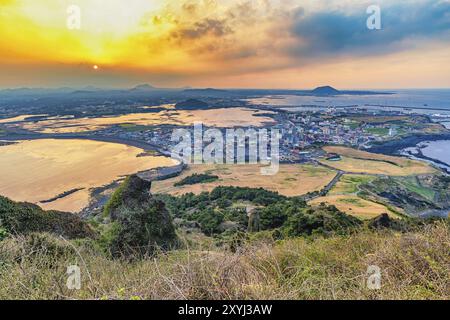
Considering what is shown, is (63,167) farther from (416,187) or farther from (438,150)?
(438,150)

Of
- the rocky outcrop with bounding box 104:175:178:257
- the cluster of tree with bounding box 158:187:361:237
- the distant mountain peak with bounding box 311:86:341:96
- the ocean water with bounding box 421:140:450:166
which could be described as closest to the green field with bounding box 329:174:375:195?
the cluster of tree with bounding box 158:187:361:237

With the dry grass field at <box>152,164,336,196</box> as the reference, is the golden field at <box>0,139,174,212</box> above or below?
above

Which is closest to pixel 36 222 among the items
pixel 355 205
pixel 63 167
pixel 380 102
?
pixel 355 205

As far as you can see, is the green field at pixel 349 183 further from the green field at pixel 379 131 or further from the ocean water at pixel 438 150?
the green field at pixel 379 131

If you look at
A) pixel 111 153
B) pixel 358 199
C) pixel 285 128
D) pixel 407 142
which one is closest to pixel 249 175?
pixel 358 199

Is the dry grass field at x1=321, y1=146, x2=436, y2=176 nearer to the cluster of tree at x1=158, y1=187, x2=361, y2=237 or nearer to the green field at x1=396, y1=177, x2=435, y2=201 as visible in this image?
the green field at x1=396, y1=177, x2=435, y2=201
